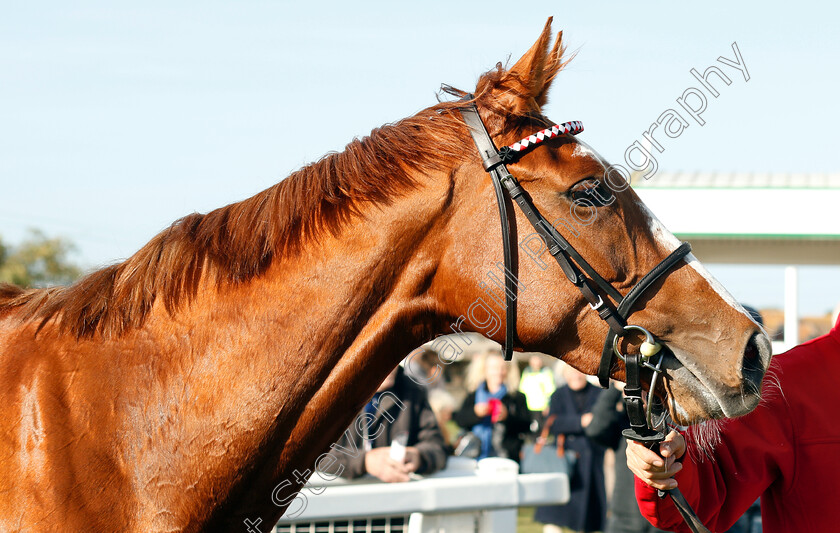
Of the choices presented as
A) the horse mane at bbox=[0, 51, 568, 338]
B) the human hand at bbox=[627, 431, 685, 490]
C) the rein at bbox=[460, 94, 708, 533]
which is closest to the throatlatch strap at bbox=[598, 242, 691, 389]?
the rein at bbox=[460, 94, 708, 533]

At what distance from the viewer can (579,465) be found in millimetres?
7590

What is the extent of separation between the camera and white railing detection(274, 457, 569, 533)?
3580 mm

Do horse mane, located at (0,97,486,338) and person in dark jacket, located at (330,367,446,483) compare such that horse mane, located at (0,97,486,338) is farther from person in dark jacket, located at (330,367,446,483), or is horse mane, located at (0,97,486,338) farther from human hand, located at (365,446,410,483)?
human hand, located at (365,446,410,483)

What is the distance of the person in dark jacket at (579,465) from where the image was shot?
7.38m

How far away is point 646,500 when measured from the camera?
2383mm

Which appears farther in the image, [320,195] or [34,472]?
[320,195]

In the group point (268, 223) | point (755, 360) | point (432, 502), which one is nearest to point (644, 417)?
point (755, 360)

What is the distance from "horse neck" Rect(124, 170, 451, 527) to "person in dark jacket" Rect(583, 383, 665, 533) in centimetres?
400

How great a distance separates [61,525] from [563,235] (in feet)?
5.18

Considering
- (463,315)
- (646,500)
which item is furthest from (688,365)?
(463,315)

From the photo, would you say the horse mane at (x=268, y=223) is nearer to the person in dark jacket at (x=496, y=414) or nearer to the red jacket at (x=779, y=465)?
the red jacket at (x=779, y=465)

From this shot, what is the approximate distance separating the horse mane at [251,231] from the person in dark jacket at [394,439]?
1.41m

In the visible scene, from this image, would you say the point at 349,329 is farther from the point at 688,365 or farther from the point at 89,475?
the point at 688,365

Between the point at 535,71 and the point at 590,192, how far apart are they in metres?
0.42
